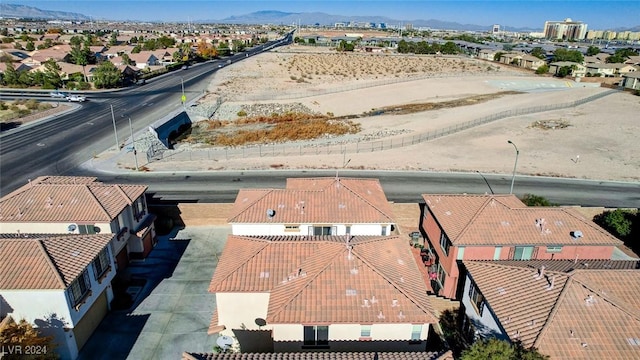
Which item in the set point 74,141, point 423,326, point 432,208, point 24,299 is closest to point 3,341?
point 24,299

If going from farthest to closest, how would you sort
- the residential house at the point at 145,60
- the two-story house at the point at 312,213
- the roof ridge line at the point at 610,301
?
the residential house at the point at 145,60
the two-story house at the point at 312,213
the roof ridge line at the point at 610,301

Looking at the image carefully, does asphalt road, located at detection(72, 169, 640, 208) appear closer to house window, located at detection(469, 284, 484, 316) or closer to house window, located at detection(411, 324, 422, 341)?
house window, located at detection(469, 284, 484, 316)

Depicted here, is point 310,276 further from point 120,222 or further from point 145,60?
point 145,60

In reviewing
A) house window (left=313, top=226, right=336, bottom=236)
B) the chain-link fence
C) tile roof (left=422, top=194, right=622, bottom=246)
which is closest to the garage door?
house window (left=313, top=226, right=336, bottom=236)

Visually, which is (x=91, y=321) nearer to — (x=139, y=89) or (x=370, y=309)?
(x=370, y=309)

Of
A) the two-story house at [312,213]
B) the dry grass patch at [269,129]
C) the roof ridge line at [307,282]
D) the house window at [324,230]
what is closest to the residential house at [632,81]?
the dry grass patch at [269,129]

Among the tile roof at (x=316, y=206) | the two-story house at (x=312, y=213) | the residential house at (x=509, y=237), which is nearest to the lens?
the residential house at (x=509, y=237)

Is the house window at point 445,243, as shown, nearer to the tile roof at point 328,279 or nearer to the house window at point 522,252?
the house window at point 522,252
